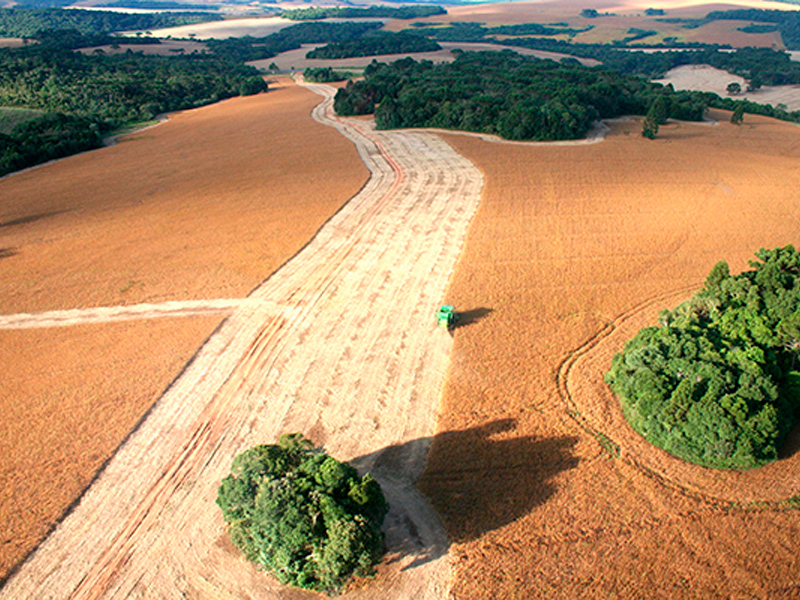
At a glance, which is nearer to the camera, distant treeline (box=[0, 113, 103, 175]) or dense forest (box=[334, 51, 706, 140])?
distant treeline (box=[0, 113, 103, 175])

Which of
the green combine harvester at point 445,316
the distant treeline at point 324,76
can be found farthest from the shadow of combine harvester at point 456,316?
the distant treeline at point 324,76

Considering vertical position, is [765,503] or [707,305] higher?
[707,305]

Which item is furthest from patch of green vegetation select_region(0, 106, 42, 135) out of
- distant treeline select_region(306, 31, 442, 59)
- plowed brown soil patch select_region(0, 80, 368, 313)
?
distant treeline select_region(306, 31, 442, 59)

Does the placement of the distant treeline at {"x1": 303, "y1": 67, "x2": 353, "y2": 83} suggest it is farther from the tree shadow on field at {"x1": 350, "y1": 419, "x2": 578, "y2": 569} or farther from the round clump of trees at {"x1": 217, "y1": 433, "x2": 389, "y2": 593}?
the round clump of trees at {"x1": 217, "y1": 433, "x2": 389, "y2": 593}

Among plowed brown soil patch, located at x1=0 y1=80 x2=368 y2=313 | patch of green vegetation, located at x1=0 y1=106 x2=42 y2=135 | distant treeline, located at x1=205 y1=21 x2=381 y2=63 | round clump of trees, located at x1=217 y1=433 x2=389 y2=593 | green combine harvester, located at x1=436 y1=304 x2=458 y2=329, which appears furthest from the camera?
distant treeline, located at x1=205 y1=21 x2=381 y2=63

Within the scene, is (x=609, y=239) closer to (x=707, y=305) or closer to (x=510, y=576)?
(x=707, y=305)

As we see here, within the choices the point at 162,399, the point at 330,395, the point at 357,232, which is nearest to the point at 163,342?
the point at 162,399

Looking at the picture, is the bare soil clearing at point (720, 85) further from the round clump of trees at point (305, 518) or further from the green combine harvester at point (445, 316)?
the round clump of trees at point (305, 518)
